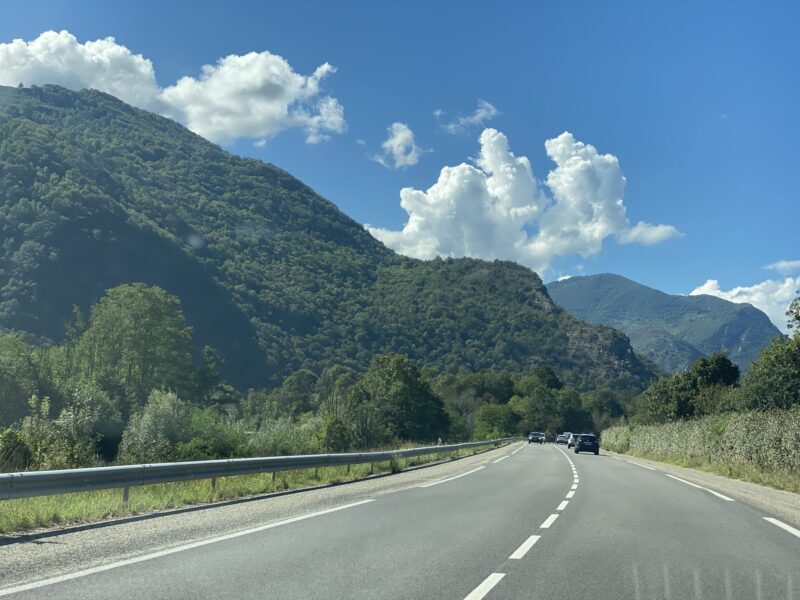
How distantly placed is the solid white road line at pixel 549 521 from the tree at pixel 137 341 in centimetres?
7251

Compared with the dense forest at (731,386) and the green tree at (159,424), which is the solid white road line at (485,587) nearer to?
the dense forest at (731,386)

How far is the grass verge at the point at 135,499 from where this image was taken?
373 inches

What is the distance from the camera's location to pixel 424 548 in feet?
26.8

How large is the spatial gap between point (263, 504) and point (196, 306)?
18274 cm

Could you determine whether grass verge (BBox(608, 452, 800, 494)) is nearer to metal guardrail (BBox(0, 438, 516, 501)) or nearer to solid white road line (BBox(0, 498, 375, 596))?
metal guardrail (BBox(0, 438, 516, 501))

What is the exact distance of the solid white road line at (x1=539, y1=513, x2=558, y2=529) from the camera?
1026 centimetres

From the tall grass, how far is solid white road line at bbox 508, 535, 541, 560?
520 inches

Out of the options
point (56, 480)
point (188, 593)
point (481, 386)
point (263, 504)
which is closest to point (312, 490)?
point (263, 504)

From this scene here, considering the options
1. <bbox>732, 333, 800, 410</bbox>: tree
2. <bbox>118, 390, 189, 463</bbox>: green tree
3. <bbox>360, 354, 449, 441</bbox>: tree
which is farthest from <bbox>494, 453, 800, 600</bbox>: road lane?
<bbox>360, 354, 449, 441</bbox>: tree

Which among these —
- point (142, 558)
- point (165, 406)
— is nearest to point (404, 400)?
point (165, 406)

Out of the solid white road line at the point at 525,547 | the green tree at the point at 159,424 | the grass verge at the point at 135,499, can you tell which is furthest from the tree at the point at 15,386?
the solid white road line at the point at 525,547

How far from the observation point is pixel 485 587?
20.4ft

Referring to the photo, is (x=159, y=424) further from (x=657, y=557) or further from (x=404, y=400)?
(x=404, y=400)

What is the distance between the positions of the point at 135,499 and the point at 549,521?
24.1 feet
